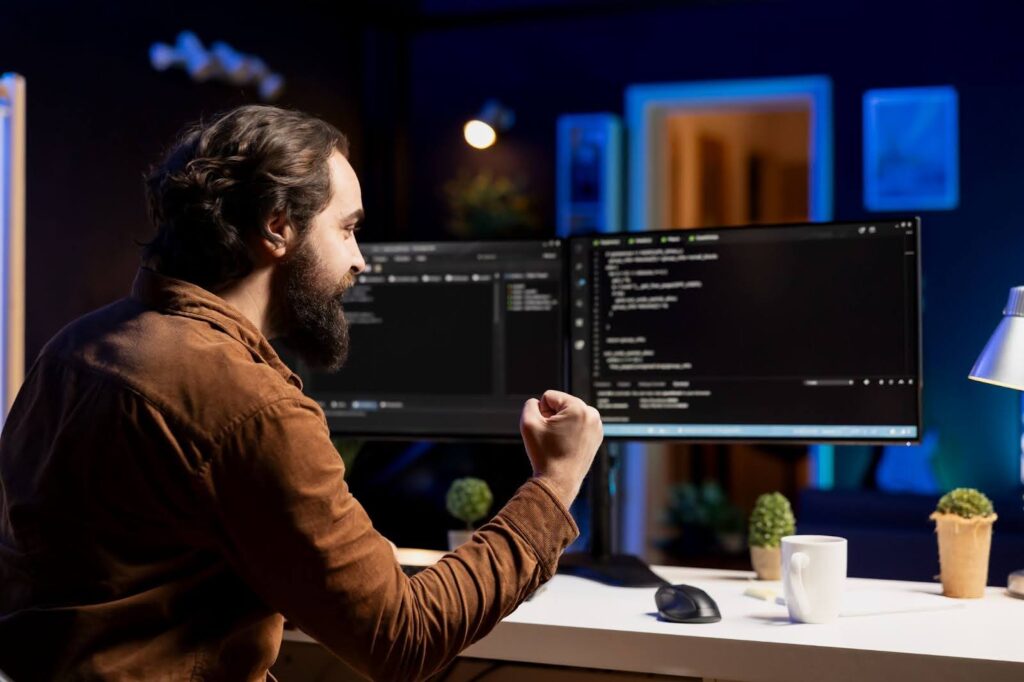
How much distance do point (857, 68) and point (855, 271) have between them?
10.8ft

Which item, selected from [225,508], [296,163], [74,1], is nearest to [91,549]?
[225,508]

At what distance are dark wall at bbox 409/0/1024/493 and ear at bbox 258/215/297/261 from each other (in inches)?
158

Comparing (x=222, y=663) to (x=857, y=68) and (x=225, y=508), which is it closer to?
(x=225, y=508)

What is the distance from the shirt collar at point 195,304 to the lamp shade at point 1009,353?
110 centimetres

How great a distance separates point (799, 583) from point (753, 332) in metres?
0.52

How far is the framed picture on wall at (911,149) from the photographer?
15.5 ft

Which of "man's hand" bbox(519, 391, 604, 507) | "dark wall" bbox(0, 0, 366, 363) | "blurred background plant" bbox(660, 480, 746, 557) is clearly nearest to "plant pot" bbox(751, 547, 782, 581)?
"man's hand" bbox(519, 391, 604, 507)

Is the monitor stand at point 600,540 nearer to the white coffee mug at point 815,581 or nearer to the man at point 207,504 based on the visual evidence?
the white coffee mug at point 815,581

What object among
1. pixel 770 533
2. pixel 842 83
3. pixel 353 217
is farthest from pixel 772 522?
pixel 842 83

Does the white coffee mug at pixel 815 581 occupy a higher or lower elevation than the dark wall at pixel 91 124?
lower

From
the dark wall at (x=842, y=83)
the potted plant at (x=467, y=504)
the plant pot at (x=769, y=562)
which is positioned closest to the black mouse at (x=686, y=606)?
the plant pot at (x=769, y=562)

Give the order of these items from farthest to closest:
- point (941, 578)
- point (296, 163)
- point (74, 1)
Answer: point (74, 1)
point (941, 578)
point (296, 163)

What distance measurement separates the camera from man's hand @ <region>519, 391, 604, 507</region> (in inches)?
49.9

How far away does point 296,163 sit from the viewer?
124cm
